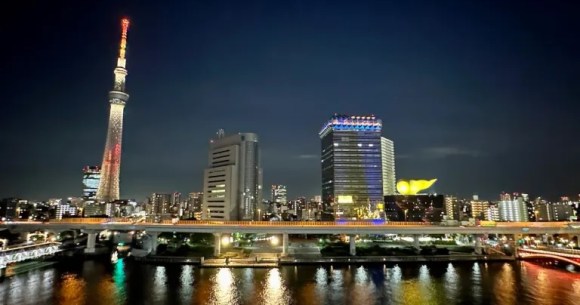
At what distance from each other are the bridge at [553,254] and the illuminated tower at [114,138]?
420 ft

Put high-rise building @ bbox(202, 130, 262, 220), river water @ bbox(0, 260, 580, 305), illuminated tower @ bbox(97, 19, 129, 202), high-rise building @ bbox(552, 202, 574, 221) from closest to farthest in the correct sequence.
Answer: river water @ bbox(0, 260, 580, 305) < illuminated tower @ bbox(97, 19, 129, 202) < high-rise building @ bbox(202, 130, 262, 220) < high-rise building @ bbox(552, 202, 574, 221)

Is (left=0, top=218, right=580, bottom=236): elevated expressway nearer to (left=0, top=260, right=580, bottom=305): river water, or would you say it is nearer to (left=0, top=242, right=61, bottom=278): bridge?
(left=0, top=260, right=580, bottom=305): river water

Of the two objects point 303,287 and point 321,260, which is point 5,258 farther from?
point 321,260

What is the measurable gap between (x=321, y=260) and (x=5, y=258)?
4727 centimetres

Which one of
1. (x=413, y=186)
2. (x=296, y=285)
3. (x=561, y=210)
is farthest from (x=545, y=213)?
(x=296, y=285)

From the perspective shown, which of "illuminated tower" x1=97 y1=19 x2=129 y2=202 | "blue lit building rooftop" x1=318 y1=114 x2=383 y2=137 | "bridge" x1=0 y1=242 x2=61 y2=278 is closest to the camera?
"bridge" x1=0 y1=242 x2=61 y2=278

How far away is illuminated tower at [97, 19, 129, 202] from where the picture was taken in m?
133

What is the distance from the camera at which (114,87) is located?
457 feet

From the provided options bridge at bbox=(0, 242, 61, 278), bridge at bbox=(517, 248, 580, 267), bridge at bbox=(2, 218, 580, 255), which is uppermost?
bridge at bbox=(2, 218, 580, 255)

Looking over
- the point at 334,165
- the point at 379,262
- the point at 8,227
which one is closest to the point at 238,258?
the point at 379,262

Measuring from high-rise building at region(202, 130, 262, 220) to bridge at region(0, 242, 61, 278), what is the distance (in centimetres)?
7563

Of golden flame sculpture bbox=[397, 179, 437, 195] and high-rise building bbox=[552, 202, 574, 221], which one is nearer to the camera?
golden flame sculpture bbox=[397, 179, 437, 195]

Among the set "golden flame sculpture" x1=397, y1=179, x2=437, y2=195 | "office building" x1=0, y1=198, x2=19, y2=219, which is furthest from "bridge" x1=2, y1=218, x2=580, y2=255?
"office building" x1=0, y1=198, x2=19, y2=219

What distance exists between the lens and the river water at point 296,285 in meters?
40.9
